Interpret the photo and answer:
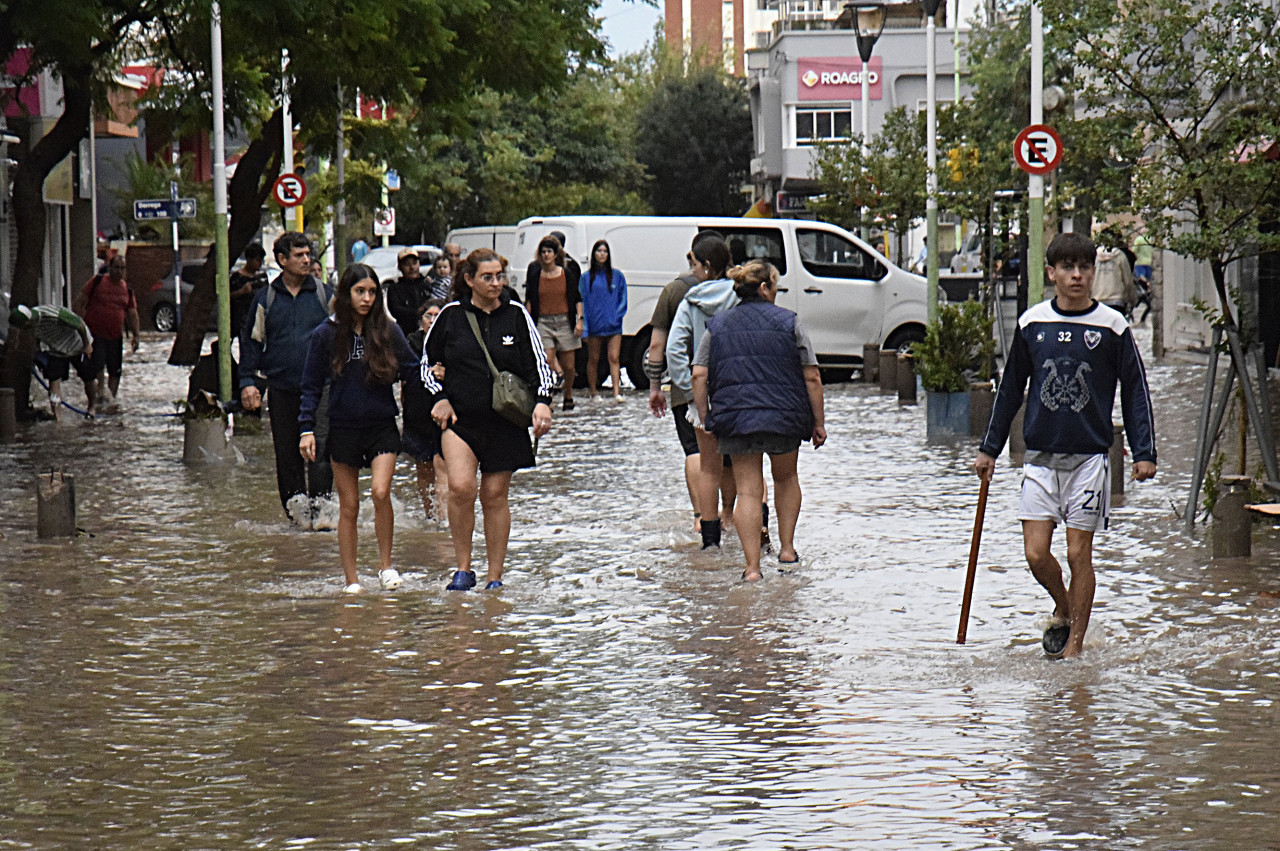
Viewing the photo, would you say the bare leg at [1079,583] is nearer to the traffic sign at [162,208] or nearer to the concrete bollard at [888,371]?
the concrete bollard at [888,371]

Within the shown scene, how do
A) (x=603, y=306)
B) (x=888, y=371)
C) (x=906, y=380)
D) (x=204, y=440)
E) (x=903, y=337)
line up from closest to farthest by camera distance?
(x=204, y=440)
(x=906, y=380)
(x=603, y=306)
(x=888, y=371)
(x=903, y=337)

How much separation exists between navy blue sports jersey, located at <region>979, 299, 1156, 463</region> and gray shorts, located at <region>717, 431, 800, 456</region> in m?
2.55

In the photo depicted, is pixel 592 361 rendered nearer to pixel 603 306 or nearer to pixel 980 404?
pixel 603 306

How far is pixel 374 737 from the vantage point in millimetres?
7098

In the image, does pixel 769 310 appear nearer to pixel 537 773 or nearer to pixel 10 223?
pixel 537 773

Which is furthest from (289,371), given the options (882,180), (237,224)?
(882,180)

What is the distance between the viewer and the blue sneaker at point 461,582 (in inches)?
407

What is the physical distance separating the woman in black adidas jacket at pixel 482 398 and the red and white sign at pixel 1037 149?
9.17 meters

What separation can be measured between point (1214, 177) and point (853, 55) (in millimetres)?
63685

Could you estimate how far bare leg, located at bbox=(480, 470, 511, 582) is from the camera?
411 inches

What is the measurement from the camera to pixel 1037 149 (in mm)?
18641

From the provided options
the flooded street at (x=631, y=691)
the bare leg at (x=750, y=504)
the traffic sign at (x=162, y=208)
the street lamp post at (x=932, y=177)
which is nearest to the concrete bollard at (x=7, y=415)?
the flooded street at (x=631, y=691)

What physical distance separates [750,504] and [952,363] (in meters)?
7.84

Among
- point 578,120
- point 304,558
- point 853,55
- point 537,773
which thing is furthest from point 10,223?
point 853,55
